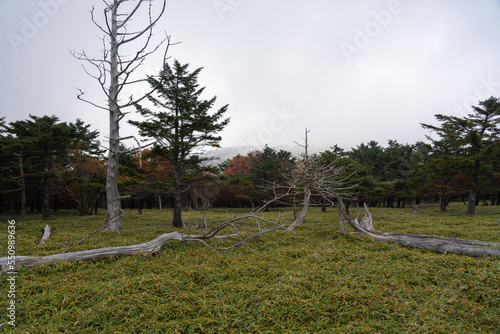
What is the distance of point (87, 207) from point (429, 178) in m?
28.0

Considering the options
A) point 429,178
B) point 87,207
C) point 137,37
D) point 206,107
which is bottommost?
point 87,207

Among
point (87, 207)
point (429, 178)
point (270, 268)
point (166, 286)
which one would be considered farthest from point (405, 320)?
point (429, 178)

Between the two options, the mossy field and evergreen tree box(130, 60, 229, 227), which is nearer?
the mossy field

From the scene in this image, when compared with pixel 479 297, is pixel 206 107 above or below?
above

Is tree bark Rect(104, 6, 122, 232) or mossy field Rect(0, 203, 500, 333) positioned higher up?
tree bark Rect(104, 6, 122, 232)

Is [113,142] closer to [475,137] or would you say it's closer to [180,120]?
[180,120]

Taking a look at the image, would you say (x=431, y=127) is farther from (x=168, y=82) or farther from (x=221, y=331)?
(x=221, y=331)

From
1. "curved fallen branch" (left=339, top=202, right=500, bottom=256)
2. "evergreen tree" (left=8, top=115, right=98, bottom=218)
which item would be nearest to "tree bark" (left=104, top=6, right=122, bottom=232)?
"curved fallen branch" (left=339, top=202, right=500, bottom=256)

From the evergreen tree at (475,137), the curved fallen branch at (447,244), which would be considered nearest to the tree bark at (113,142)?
the curved fallen branch at (447,244)

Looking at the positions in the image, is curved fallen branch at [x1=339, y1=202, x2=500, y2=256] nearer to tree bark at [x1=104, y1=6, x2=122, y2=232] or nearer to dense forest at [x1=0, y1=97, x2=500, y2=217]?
dense forest at [x1=0, y1=97, x2=500, y2=217]

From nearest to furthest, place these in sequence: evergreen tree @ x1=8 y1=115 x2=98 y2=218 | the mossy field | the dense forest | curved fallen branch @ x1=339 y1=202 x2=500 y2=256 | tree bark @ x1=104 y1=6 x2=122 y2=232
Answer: the mossy field → curved fallen branch @ x1=339 y1=202 x2=500 y2=256 → tree bark @ x1=104 y1=6 x2=122 y2=232 → the dense forest → evergreen tree @ x1=8 y1=115 x2=98 y2=218

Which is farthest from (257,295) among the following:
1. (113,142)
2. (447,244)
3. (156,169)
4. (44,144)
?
(44,144)

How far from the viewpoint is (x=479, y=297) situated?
2.91m

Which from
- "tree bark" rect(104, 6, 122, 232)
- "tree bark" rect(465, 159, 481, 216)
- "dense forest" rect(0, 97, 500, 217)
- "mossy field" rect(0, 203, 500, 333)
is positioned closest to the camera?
"mossy field" rect(0, 203, 500, 333)
